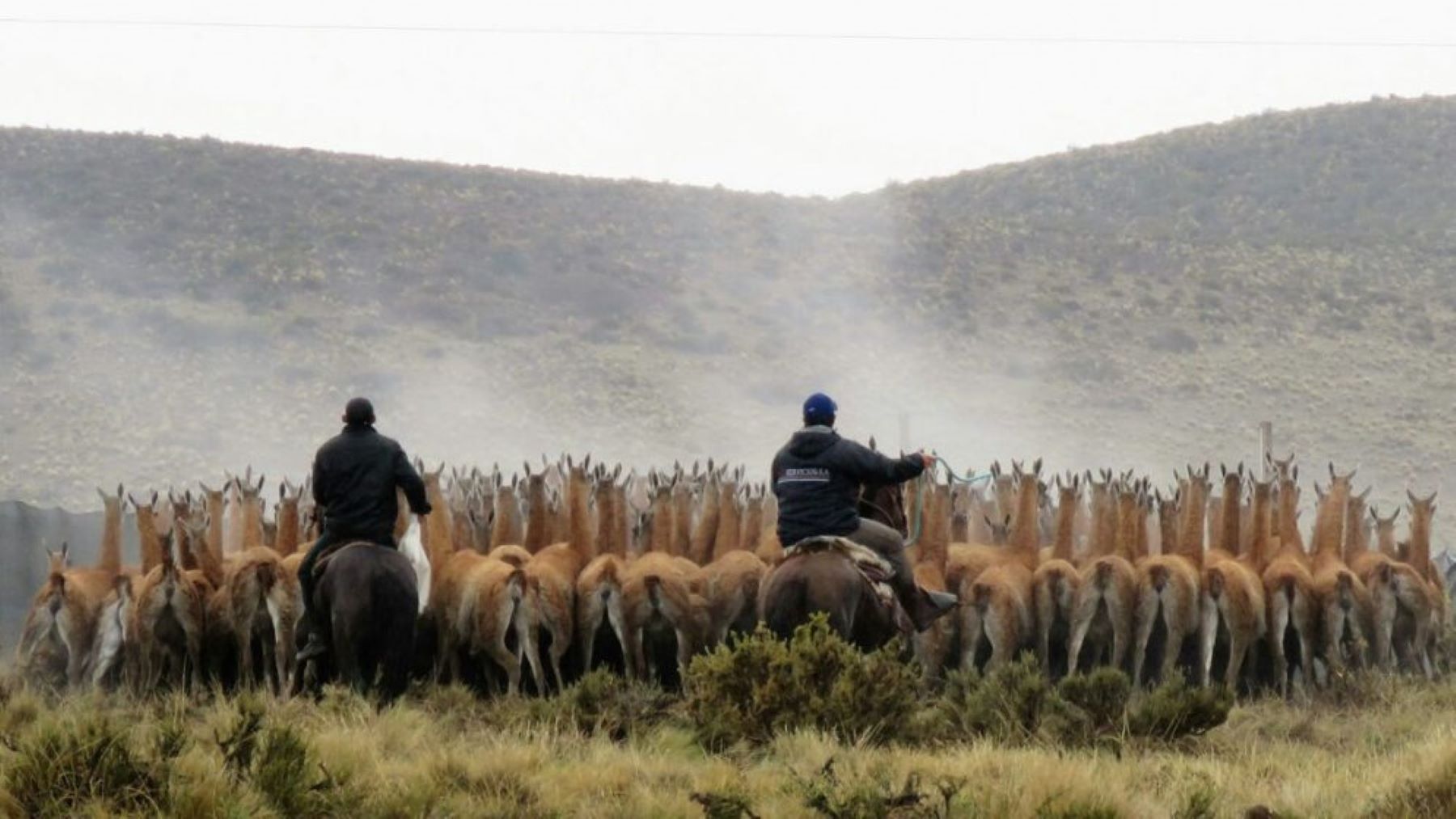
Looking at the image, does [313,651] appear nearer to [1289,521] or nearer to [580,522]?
[580,522]

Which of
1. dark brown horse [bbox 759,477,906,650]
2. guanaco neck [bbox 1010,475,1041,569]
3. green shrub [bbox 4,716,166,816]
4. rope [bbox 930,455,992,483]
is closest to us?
green shrub [bbox 4,716,166,816]

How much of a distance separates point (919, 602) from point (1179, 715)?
7.89ft

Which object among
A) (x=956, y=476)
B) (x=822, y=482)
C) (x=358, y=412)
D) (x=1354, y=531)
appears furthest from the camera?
(x=1354, y=531)

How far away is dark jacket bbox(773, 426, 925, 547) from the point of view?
49.2 ft

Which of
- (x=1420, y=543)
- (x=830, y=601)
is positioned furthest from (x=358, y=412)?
(x=1420, y=543)

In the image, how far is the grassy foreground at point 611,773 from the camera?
413 inches

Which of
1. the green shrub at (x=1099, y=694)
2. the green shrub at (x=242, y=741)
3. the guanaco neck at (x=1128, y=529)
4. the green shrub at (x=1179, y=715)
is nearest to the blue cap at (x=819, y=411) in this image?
the green shrub at (x=1099, y=694)

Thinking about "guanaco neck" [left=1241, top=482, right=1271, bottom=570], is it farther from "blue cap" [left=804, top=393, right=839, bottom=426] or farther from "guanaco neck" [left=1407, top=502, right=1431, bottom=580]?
"blue cap" [left=804, top=393, right=839, bottom=426]

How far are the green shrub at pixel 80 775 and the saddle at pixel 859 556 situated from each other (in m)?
5.56

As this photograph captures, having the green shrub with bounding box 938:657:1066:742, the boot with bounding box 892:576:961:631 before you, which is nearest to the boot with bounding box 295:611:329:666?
the boot with bounding box 892:576:961:631

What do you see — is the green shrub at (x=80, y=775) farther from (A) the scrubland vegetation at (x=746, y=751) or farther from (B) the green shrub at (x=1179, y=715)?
(B) the green shrub at (x=1179, y=715)

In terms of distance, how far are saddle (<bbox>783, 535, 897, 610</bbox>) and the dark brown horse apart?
0.09ft

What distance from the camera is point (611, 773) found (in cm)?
1143

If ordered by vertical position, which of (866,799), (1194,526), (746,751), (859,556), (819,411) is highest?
(819,411)
